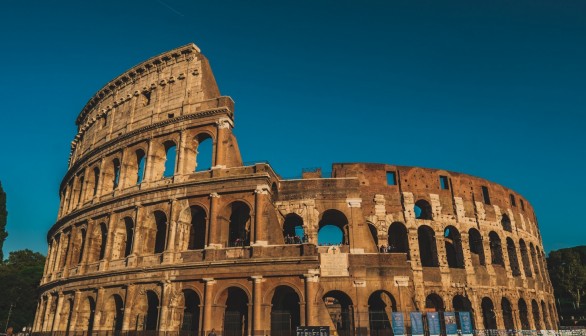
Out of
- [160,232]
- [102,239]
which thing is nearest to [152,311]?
[160,232]

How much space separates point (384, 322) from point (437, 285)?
5.20 m

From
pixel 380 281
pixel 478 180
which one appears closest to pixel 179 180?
pixel 380 281

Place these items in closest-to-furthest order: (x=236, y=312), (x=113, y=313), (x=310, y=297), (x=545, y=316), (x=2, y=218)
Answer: (x=310, y=297), (x=236, y=312), (x=113, y=313), (x=545, y=316), (x=2, y=218)

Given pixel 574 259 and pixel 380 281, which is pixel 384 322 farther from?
pixel 574 259

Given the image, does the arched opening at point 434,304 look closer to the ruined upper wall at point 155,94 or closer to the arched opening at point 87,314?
the ruined upper wall at point 155,94

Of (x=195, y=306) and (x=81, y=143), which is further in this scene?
(x=81, y=143)

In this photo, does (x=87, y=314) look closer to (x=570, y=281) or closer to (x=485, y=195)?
(x=485, y=195)

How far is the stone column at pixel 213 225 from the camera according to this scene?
782 inches

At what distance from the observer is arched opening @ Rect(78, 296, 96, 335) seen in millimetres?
22314

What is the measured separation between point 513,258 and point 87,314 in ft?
90.3

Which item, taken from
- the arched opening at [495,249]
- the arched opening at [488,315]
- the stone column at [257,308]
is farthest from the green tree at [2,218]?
the arched opening at [495,249]

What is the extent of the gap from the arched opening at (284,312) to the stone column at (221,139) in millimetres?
6966

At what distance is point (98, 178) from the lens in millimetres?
26344

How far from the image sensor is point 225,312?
20.4 metres
